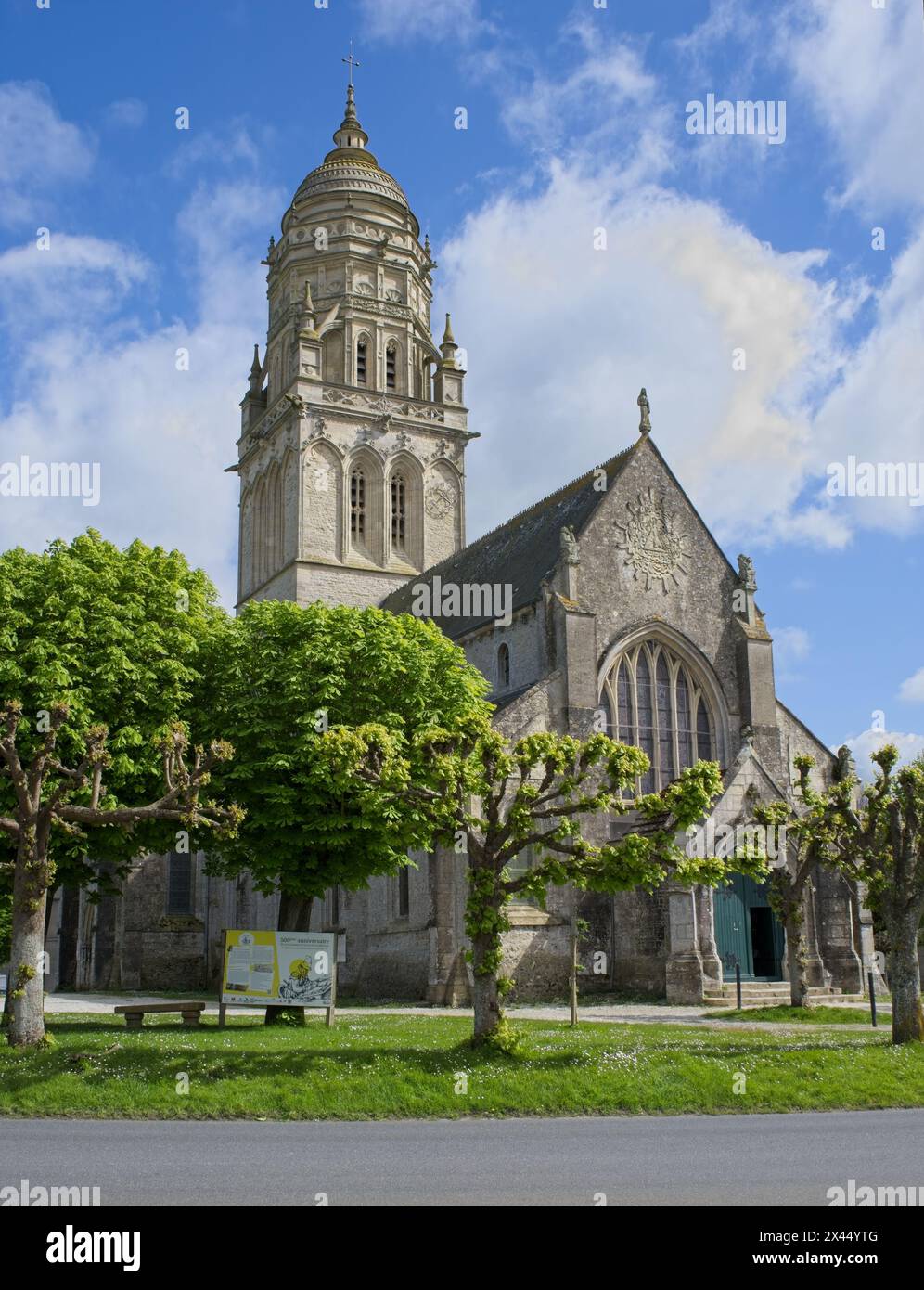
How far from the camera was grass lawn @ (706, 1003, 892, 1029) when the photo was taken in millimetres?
Result: 24688

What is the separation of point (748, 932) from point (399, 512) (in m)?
29.2

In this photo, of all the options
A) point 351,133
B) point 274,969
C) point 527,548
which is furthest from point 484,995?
point 351,133

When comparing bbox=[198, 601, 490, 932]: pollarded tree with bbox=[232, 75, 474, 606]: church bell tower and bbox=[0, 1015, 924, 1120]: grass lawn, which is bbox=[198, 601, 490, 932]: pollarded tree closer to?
bbox=[0, 1015, 924, 1120]: grass lawn

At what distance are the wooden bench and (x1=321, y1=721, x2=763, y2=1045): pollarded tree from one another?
6.55 metres

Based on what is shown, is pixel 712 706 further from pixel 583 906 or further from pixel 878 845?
pixel 878 845

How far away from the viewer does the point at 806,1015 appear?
25406 mm

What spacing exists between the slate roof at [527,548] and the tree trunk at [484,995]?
1970 centimetres

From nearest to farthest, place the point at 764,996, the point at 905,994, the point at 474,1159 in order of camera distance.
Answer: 1. the point at 474,1159
2. the point at 905,994
3. the point at 764,996
